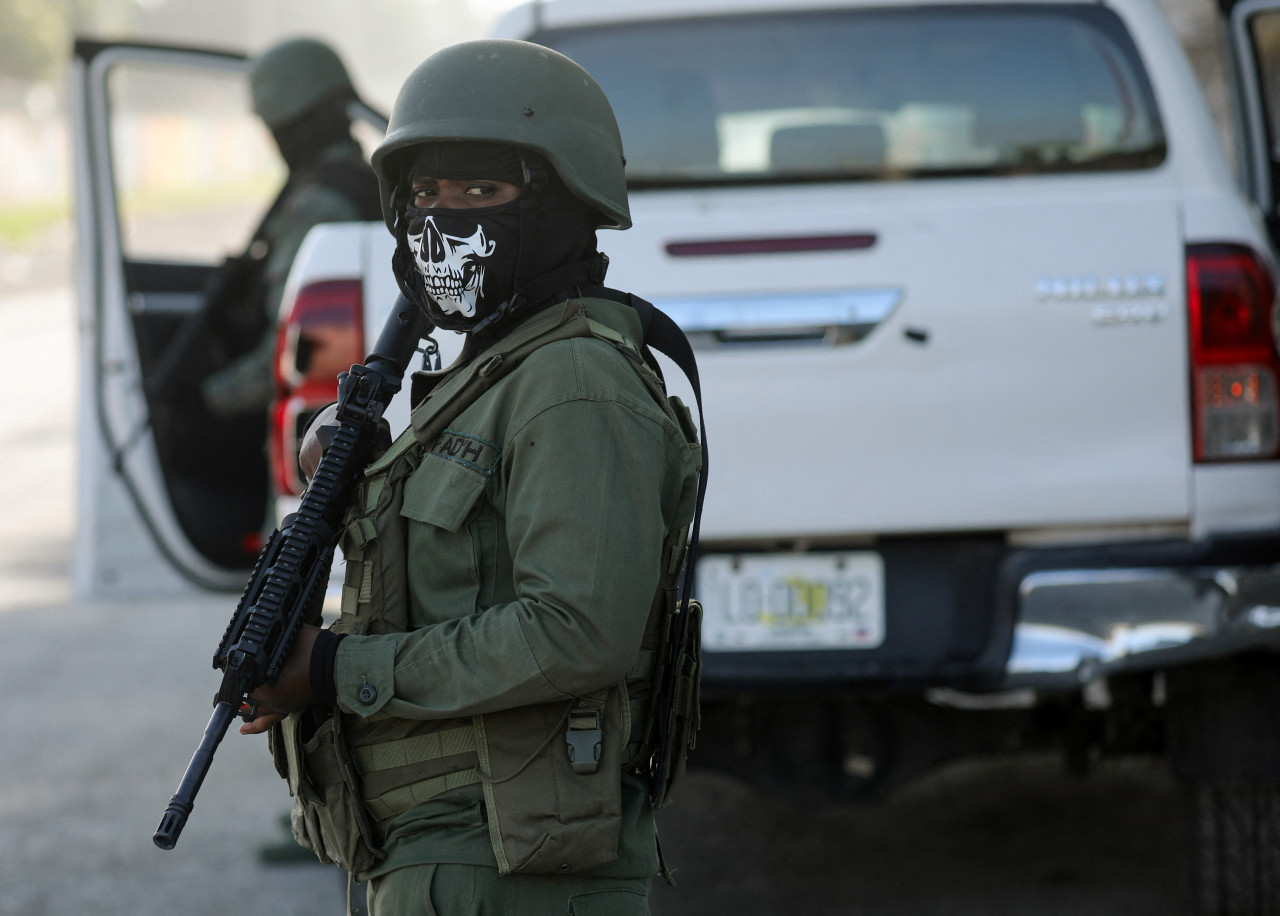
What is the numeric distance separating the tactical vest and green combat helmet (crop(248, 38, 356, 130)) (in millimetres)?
2935

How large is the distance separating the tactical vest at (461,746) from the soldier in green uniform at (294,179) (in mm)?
2641

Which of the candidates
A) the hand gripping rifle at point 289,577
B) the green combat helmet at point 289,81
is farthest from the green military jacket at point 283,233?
the hand gripping rifle at point 289,577

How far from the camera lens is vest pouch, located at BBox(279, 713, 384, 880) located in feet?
5.62

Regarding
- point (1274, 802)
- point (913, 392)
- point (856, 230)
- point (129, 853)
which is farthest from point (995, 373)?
point (129, 853)

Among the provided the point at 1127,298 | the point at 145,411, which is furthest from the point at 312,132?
the point at 1127,298

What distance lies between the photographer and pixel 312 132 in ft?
14.7

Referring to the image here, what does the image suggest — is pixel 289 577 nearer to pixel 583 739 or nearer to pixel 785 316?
pixel 583 739

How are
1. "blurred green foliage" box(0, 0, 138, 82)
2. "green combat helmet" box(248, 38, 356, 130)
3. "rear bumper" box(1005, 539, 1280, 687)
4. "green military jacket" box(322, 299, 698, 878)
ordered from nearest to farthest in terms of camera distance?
"green military jacket" box(322, 299, 698, 878)
"rear bumper" box(1005, 539, 1280, 687)
"green combat helmet" box(248, 38, 356, 130)
"blurred green foliage" box(0, 0, 138, 82)

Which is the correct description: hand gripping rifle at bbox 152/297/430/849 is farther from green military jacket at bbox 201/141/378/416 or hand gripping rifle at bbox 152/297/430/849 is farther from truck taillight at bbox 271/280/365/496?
green military jacket at bbox 201/141/378/416

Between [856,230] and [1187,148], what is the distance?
0.92 meters

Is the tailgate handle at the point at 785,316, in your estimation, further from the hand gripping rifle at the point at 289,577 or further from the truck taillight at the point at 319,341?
the hand gripping rifle at the point at 289,577

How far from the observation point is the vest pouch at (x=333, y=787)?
67.4 inches

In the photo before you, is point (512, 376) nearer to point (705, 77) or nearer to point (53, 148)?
point (705, 77)

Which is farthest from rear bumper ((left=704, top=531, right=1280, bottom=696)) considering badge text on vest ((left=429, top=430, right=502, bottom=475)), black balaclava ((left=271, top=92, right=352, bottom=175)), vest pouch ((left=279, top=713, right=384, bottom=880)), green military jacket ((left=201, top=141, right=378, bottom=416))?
black balaclava ((left=271, top=92, right=352, bottom=175))
